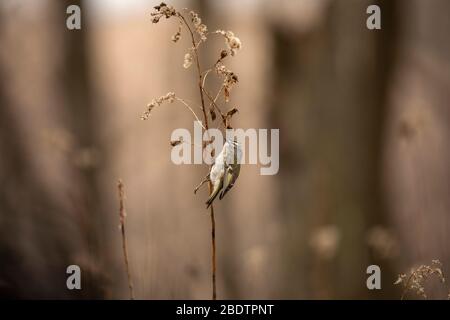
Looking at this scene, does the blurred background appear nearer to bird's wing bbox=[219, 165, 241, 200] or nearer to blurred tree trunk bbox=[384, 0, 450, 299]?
blurred tree trunk bbox=[384, 0, 450, 299]

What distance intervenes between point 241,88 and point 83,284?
3.80 metres

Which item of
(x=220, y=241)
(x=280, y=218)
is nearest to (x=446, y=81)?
(x=280, y=218)

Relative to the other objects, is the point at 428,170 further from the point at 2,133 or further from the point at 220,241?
the point at 2,133

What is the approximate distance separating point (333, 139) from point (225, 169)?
2.12 metres

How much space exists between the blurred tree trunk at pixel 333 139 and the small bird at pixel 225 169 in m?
1.90

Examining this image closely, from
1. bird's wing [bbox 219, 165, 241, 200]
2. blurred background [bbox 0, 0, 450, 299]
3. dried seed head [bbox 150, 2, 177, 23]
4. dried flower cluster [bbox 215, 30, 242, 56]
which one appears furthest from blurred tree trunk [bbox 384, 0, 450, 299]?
dried seed head [bbox 150, 2, 177, 23]

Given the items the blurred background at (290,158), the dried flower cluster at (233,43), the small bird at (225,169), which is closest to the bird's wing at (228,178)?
the small bird at (225,169)

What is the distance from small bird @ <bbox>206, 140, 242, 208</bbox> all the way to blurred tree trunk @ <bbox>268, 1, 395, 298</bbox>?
6.24 feet

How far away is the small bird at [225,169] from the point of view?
109 cm

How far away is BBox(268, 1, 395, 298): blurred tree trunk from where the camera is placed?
294cm

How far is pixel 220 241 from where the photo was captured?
4.08 m

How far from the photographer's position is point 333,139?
3096 millimetres

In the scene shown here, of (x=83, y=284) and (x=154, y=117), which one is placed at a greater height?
(x=154, y=117)

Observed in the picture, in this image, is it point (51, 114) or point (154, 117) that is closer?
point (51, 114)
